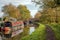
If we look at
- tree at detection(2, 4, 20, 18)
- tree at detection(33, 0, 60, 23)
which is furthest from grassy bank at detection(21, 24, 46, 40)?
tree at detection(2, 4, 20, 18)

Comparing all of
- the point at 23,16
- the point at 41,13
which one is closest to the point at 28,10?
the point at 23,16

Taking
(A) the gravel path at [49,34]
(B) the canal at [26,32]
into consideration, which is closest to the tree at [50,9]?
(A) the gravel path at [49,34]

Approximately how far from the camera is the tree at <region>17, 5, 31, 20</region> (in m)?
6.60

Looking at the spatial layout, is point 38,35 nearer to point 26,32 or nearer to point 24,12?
point 26,32

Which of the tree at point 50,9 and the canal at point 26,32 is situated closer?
the canal at point 26,32

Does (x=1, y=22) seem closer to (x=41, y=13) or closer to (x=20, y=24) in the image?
(x=20, y=24)

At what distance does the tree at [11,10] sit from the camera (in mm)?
6401

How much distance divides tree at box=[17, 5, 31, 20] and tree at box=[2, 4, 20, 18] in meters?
0.13

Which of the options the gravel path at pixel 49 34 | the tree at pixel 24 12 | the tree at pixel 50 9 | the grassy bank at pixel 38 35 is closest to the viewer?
the gravel path at pixel 49 34

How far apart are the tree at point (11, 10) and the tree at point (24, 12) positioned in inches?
5.0

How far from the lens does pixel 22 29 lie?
282 inches

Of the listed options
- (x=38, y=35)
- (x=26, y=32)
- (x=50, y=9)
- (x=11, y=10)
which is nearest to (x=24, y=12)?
(x=11, y=10)

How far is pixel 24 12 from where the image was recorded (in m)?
6.88

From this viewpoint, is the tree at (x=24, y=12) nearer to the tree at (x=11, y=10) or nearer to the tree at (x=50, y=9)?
the tree at (x=11, y=10)
